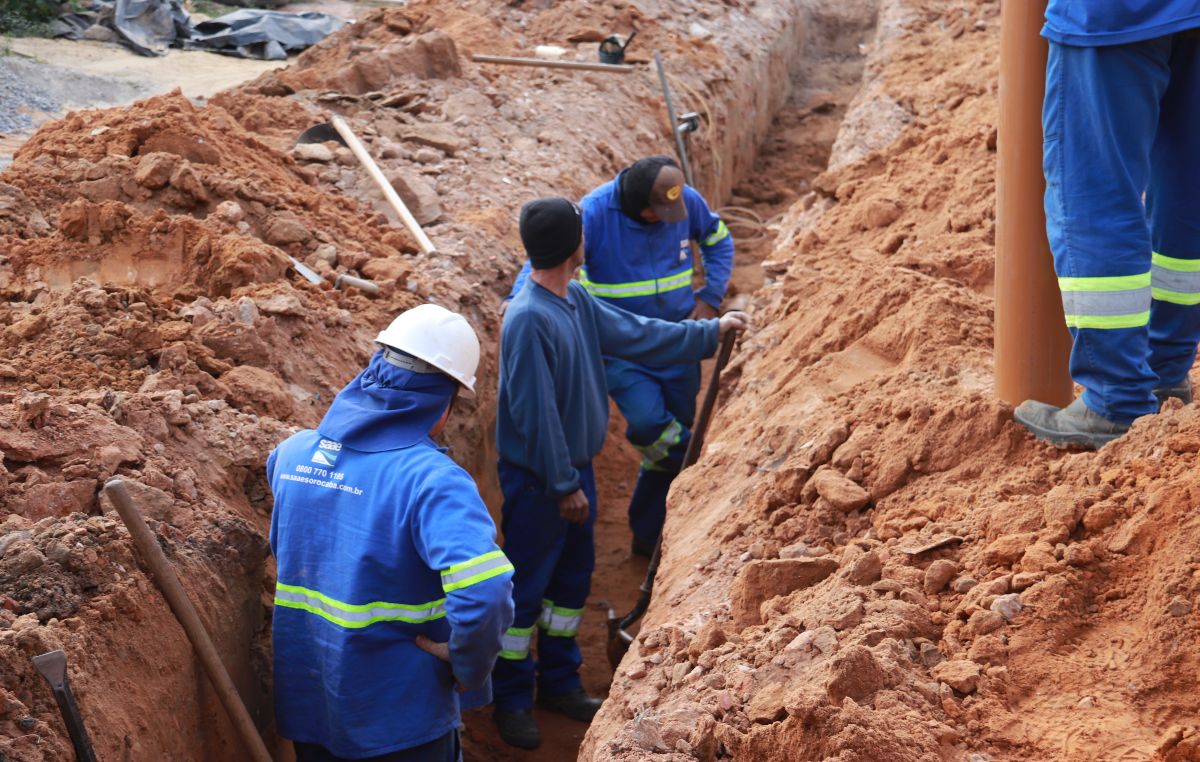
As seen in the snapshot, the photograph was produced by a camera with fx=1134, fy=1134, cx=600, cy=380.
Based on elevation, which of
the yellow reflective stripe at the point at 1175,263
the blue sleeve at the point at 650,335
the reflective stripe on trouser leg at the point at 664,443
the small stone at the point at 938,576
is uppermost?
the yellow reflective stripe at the point at 1175,263

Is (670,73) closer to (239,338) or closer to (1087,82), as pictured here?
(239,338)

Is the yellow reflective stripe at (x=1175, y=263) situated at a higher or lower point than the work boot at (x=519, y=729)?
higher

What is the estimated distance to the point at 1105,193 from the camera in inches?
125

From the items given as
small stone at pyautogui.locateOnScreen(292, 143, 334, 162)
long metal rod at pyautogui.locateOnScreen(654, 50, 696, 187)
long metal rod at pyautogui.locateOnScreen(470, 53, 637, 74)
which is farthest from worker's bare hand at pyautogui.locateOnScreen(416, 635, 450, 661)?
long metal rod at pyautogui.locateOnScreen(470, 53, 637, 74)

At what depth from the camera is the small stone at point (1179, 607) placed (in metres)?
2.61

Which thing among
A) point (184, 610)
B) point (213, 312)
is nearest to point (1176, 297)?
point (184, 610)

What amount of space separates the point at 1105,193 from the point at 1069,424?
680 mm

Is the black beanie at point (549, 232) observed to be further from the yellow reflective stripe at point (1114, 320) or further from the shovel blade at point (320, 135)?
the shovel blade at point (320, 135)

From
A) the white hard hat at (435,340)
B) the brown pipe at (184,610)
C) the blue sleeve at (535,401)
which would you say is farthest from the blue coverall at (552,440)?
the brown pipe at (184,610)

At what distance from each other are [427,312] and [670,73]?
818 centimetres

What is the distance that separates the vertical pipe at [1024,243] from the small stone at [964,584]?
2.63 feet

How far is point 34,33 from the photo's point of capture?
13742 mm

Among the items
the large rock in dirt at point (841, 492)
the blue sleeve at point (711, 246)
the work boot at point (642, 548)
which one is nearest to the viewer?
the large rock in dirt at point (841, 492)

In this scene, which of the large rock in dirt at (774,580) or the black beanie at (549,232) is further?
the black beanie at (549,232)
